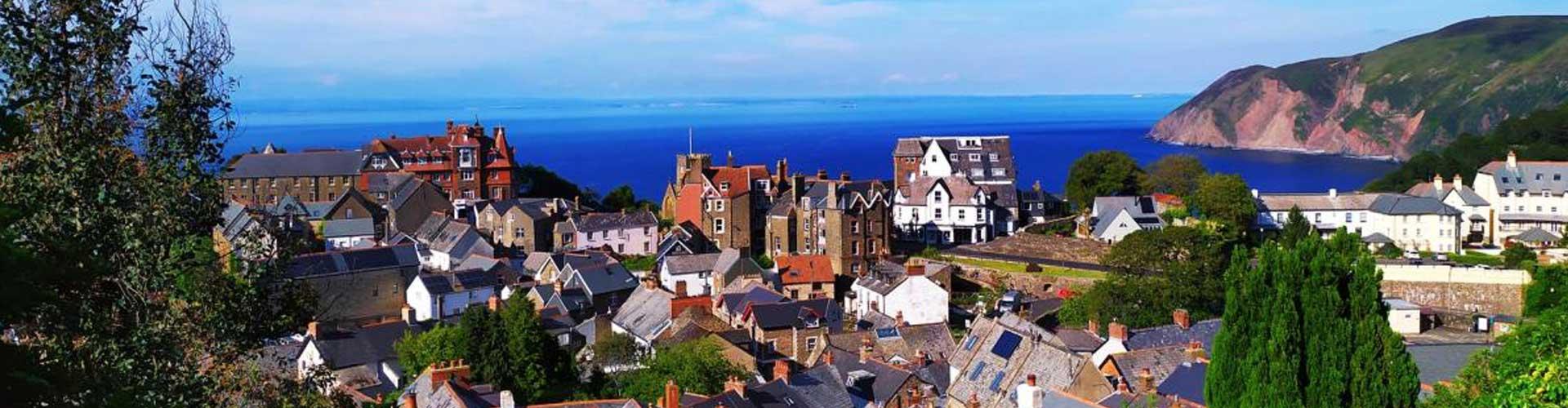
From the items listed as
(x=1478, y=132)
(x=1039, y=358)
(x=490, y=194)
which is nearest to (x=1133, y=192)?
(x=490, y=194)

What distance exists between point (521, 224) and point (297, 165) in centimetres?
Answer: 1337

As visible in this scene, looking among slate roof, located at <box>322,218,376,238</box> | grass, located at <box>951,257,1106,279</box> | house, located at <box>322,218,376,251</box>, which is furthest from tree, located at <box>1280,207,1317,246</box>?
slate roof, located at <box>322,218,376,238</box>

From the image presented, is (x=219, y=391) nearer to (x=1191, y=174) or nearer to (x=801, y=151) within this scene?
(x=1191, y=174)

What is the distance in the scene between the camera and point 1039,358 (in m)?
21.8

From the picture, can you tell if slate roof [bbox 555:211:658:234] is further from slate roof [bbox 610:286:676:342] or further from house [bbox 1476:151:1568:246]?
house [bbox 1476:151:1568:246]

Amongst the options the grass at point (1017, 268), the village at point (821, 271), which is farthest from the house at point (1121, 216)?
the grass at point (1017, 268)

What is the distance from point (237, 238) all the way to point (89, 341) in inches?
136

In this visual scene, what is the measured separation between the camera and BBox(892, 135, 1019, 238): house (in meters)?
48.1

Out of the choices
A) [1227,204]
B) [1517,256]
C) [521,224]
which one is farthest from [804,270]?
[1517,256]

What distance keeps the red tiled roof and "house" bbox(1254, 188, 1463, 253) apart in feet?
52.2

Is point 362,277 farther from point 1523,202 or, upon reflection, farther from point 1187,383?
point 1523,202

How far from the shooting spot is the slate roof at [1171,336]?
25266 mm

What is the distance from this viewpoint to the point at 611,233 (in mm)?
47906

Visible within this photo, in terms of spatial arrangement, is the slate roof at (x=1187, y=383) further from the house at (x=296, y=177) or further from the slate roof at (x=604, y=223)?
the house at (x=296, y=177)
